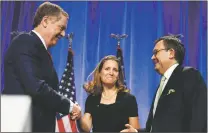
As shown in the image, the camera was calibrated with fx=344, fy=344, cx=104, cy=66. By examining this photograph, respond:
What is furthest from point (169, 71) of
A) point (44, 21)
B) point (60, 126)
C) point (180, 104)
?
point (60, 126)

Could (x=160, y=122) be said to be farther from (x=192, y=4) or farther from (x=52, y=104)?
(x=192, y=4)

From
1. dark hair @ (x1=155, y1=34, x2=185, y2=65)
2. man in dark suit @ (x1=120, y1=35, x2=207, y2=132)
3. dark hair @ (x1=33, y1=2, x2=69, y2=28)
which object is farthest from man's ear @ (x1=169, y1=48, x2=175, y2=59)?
dark hair @ (x1=33, y1=2, x2=69, y2=28)

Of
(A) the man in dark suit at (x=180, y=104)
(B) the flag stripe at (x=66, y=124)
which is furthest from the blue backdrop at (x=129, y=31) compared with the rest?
(A) the man in dark suit at (x=180, y=104)

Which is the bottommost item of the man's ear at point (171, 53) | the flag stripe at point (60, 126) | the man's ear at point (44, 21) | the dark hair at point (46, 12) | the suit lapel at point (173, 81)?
the flag stripe at point (60, 126)

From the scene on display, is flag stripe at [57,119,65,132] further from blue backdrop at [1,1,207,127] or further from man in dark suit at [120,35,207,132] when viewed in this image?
man in dark suit at [120,35,207,132]

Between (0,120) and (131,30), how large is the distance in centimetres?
362

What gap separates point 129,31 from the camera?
4.06 meters

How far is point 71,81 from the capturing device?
350 cm

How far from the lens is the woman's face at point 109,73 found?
228cm

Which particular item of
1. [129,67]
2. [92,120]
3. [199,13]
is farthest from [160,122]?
[199,13]

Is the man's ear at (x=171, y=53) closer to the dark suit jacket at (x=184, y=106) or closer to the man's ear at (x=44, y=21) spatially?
the dark suit jacket at (x=184, y=106)

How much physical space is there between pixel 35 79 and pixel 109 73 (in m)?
0.80

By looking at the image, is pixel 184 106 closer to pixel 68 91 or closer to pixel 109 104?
pixel 109 104

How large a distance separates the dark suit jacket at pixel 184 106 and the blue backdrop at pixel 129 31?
2.11m
